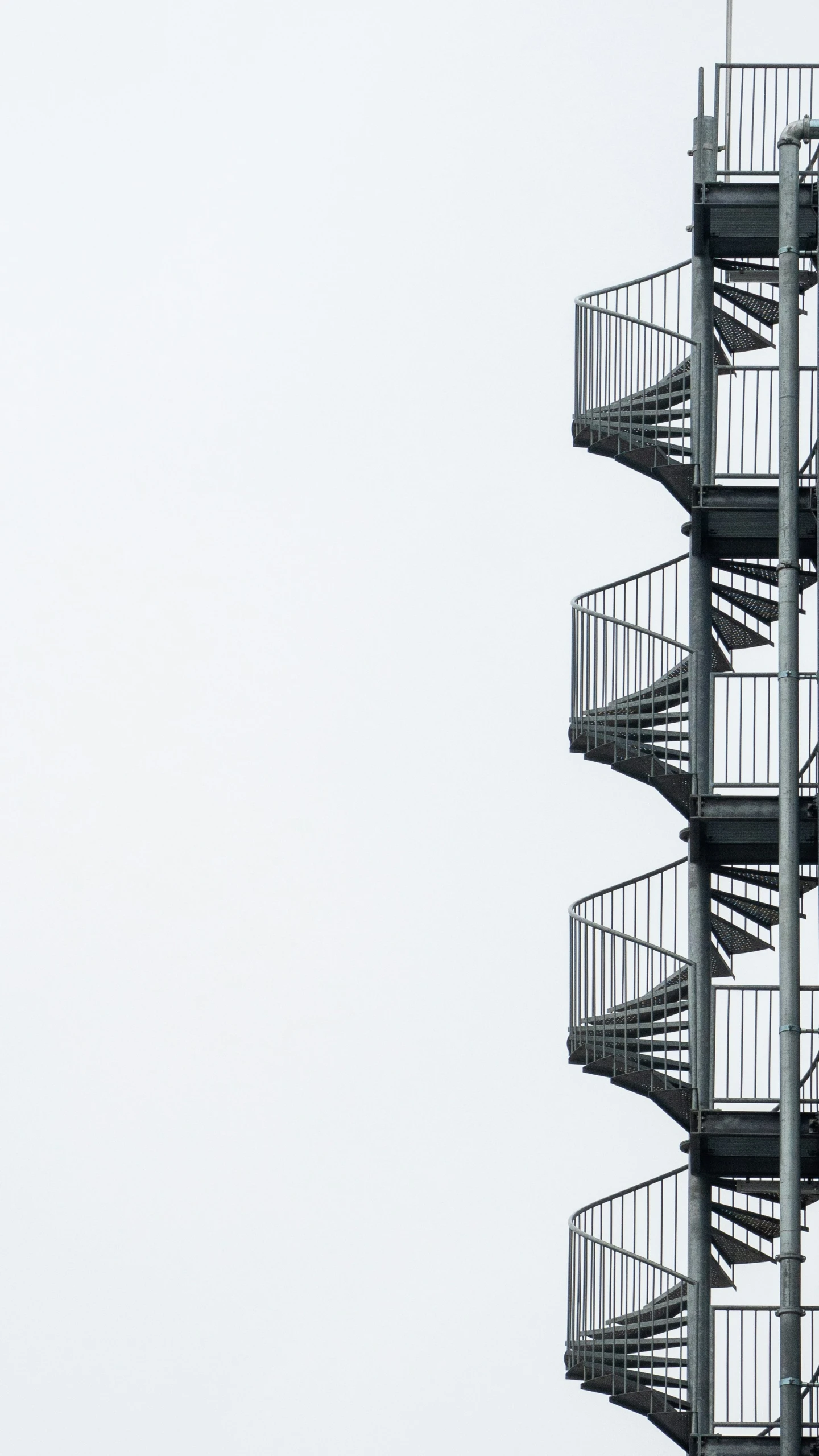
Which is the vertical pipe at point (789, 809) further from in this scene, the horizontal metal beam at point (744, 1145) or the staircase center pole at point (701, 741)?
the staircase center pole at point (701, 741)

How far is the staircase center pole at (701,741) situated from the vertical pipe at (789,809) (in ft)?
3.25

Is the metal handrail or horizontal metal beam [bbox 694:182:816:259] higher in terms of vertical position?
horizontal metal beam [bbox 694:182:816:259]

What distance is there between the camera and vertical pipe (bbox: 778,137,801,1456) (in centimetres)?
2634

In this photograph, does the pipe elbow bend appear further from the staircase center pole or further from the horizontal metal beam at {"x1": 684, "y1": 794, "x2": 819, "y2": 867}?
the horizontal metal beam at {"x1": 684, "y1": 794, "x2": 819, "y2": 867}

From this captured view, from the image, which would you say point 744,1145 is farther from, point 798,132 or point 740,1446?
point 798,132

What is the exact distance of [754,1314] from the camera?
90.5 feet

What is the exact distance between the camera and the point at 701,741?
28.3 metres

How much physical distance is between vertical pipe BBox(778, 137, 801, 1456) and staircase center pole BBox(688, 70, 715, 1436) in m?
0.99

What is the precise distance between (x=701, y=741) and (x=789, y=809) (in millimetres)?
1435

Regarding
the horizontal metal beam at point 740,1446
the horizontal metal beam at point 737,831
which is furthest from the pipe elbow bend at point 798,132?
the horizontal metal beam at point 740,1446

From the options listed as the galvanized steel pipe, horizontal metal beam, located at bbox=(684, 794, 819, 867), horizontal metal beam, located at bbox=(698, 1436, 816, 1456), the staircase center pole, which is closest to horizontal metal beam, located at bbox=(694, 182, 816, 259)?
the staircase center pole

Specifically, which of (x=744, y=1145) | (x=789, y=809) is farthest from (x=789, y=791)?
(x=744, y=1145)

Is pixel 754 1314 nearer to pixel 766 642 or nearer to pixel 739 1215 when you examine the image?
pixel 739 1215

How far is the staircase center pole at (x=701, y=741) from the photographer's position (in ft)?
90.3
